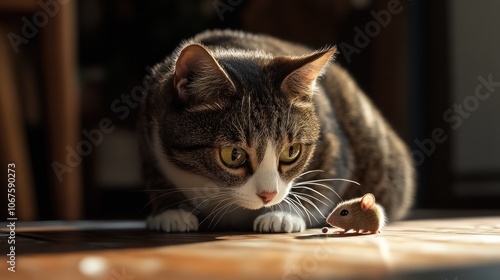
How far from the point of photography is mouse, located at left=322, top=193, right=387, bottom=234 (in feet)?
4.57

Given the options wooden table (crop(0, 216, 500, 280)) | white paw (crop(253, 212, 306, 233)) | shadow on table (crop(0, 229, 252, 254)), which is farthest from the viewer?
white paw (crop(253, 212, 306, 233))

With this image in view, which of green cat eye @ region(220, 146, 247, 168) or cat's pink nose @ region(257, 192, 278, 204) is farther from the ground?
green cat eye @ region(220, 146, 247, 168)

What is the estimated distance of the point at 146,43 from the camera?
352 cm

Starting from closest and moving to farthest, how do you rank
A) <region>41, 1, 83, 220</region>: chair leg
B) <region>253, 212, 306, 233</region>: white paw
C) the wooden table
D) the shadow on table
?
1. the wooden table
2. the shadow on table
3. <region>253, 212, 306, 233</region>: white paw
4. <region>41, 1, 83, 220</region>: chair leg

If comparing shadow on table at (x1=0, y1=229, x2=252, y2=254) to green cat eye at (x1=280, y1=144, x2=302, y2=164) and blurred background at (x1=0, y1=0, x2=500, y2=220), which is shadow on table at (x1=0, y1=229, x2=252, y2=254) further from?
blurred background at (x1=0, y1=0, x2=500, y2=220)

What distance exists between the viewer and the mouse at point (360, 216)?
139 cm

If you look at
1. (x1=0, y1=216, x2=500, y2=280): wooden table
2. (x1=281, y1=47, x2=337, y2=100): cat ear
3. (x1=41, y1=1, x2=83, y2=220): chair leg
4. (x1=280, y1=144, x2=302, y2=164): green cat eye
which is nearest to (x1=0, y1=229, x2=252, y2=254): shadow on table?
(x1=0, y1=216, x2=500, y2=280): wooden table

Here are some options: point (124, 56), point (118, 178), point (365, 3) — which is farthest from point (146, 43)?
point (365, 3)

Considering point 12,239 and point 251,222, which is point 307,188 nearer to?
point 251,222

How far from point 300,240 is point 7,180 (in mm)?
1713

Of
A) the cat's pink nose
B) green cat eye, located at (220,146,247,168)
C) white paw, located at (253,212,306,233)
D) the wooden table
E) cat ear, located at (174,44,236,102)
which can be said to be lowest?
the wooden table

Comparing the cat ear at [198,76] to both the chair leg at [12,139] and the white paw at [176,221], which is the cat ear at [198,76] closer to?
the white paw at [176,221]

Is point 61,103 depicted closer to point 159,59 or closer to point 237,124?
point 159,59

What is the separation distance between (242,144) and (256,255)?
397 millimetres
